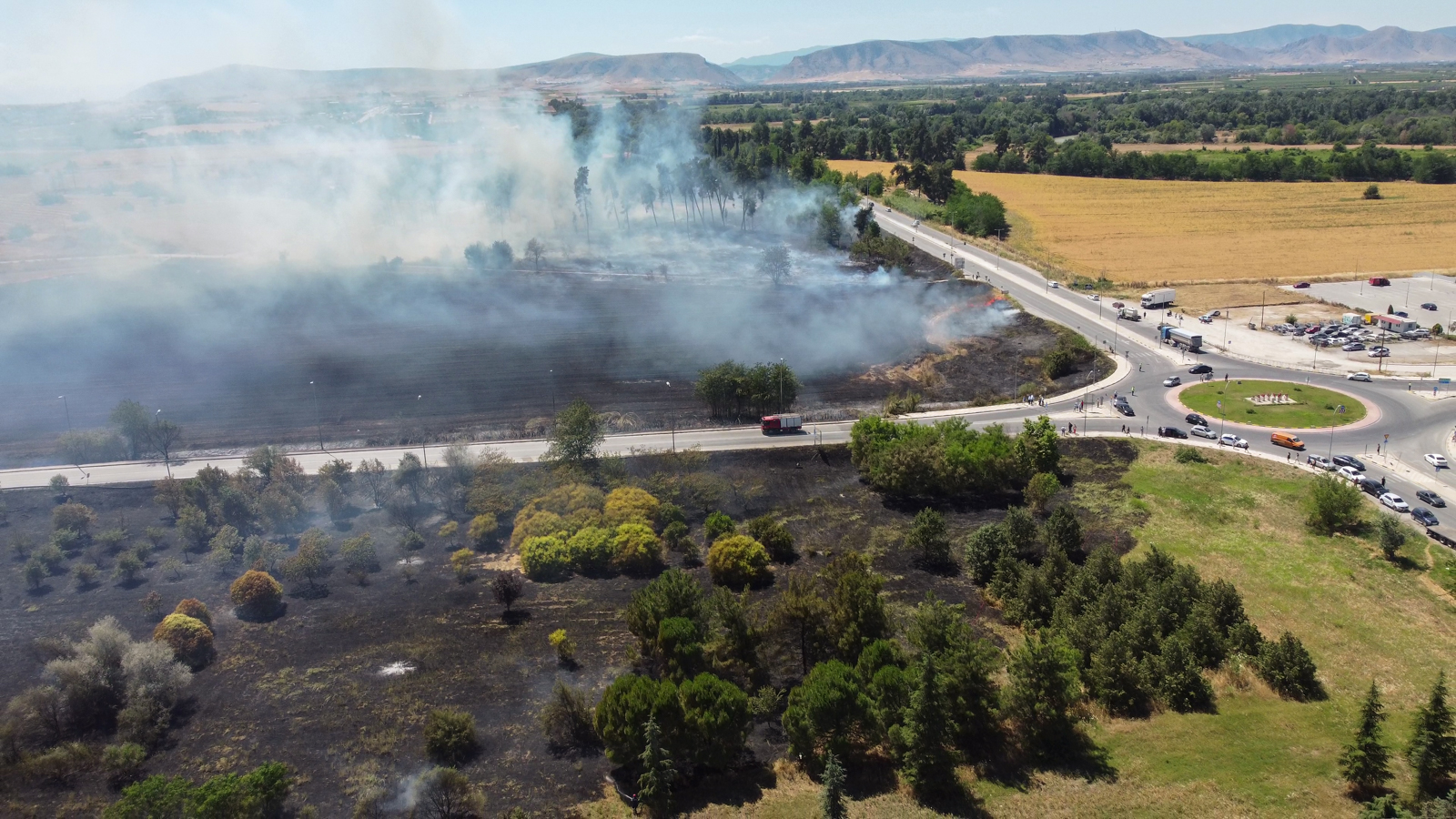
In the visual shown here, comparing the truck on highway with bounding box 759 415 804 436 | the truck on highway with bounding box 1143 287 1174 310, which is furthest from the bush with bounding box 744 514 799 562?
the truck on highway with bounding box 1143 287 1174 310

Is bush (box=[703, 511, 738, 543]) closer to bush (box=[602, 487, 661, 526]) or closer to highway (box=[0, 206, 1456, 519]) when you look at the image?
bush (box=[602, 487, 661, 526])

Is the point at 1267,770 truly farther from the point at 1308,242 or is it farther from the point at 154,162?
the point at 154,162

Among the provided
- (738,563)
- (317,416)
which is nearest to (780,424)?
(738,563)

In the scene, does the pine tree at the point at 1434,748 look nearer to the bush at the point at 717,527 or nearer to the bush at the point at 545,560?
the bush at the point at 717,527

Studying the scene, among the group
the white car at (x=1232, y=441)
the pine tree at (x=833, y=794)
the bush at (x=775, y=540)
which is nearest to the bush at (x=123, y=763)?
the pine tree at (x=833, y=794)

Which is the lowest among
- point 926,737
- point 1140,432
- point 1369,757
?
point 926,737

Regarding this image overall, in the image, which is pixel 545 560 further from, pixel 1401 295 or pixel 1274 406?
pixel 1401 295

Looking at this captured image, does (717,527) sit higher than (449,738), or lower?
higher
